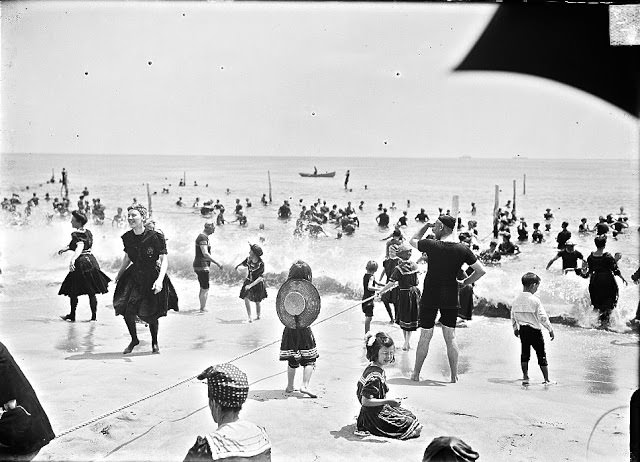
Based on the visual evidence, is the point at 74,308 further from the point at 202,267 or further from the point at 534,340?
the point at 534,340

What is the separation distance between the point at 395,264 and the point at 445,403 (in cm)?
290

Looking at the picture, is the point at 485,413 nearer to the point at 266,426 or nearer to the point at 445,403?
the point at 445,403

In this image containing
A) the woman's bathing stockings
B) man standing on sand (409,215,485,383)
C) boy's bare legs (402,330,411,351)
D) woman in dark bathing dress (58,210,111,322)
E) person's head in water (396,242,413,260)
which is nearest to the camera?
man standing on sand (409,215,485,383)

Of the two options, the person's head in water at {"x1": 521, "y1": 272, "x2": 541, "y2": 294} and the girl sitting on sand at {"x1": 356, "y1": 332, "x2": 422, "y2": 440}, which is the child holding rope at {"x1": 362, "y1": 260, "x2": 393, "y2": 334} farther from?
the girl sitting on sand at {"x1": 356, "y1": 332, "x2": 422, "y2": 440}

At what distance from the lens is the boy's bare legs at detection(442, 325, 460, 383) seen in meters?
6.19

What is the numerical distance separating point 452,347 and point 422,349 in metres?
0.26

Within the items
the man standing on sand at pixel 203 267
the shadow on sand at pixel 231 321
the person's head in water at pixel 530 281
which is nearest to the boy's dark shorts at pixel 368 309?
the shadow on sand at pixel 231 321

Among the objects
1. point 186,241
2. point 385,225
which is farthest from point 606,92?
point 385,225

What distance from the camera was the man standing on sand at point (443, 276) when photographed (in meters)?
6.11

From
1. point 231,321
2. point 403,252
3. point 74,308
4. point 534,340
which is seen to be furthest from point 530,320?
point 74,308


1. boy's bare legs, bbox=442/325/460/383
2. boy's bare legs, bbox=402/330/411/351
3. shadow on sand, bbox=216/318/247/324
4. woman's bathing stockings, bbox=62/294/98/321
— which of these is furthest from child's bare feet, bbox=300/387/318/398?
woman's bathing stockings, bbox=62/294/98/321

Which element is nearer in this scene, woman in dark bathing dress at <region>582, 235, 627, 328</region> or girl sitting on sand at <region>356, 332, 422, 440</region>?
girl sitting on sand at <region>356, 332, 422, 440</region>

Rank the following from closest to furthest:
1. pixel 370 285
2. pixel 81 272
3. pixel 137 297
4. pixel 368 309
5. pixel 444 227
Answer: pixel 444 227 → pixel 137 297 → pixel 370 285 → pixel 368 309 → pixel 81 272

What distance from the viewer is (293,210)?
21219 mm
